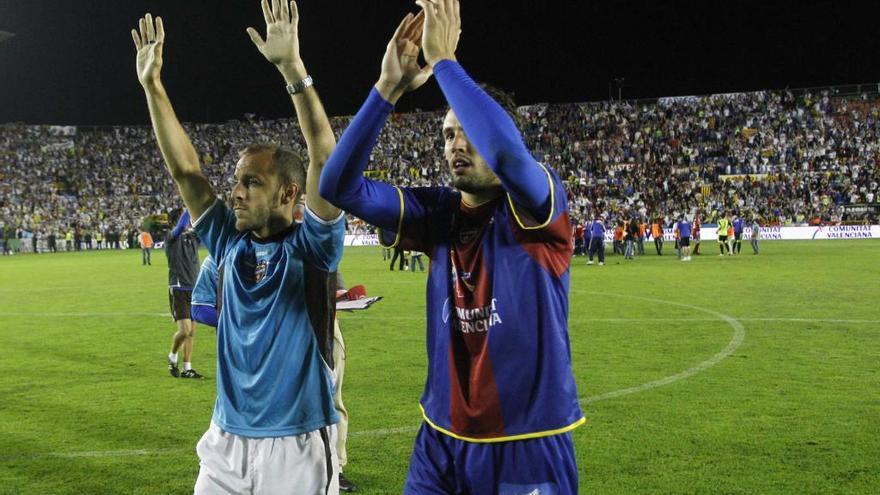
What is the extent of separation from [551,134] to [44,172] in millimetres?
43726

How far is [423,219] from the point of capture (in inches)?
113

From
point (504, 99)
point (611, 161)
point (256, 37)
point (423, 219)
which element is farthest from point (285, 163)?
point (611, 161)

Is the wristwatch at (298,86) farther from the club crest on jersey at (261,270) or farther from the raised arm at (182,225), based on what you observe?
the raised arm at (182,225)

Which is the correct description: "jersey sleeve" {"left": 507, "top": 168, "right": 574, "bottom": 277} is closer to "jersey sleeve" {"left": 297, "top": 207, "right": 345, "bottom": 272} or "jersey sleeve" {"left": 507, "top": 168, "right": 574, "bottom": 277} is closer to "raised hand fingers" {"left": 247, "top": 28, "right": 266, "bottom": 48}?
"jersey sleeve" {"left": 297, "top": 207, "right": 345, "bottom": 272}

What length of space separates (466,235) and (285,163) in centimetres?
111

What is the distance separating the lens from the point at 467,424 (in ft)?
8.55

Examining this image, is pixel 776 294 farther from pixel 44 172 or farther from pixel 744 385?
pixel 44 172

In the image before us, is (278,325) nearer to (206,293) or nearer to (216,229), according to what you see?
(216,229)

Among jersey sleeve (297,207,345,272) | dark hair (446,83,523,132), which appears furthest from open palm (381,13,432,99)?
jersey sleeve (297,207,345,272)

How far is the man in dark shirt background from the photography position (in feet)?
Answer: 32.8

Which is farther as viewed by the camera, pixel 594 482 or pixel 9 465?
pixel 9 465

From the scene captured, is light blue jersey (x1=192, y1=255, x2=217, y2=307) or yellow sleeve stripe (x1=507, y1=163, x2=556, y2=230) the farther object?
light blue jersey (x1=192, y1=255, x2=217, y2=307)

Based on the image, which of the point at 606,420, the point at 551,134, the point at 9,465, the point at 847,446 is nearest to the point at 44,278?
the point at 9,465

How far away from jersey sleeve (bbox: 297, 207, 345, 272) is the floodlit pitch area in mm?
2805
